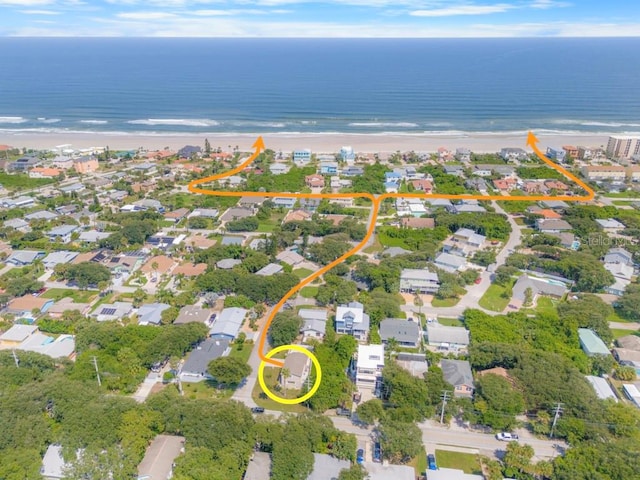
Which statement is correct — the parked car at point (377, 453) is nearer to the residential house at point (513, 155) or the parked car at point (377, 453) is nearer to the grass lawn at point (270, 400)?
the grass lawn at point (270, 400)

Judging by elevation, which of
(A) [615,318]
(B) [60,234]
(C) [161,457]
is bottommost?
(C) [161,457]

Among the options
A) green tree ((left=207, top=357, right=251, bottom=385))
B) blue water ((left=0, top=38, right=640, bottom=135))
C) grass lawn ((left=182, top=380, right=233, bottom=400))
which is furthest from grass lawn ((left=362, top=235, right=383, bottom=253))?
blue water ((left=0, top=38, right=640, bottom=135))

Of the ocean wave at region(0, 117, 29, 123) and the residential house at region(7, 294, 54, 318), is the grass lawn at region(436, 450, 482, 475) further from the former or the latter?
the ocean wave at region(0, 117, 29, 123)

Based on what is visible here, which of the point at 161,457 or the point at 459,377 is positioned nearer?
the point at 161,457

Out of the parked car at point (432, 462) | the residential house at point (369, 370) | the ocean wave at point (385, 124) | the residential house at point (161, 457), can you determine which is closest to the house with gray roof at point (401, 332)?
the residential house at point (369, 370)

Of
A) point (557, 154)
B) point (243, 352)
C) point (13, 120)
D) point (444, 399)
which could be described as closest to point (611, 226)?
point (557, 154)

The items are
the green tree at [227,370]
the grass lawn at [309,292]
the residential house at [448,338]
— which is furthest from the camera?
the grass lawn at [309,292]

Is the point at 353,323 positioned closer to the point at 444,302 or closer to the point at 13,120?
the point at 444,302
